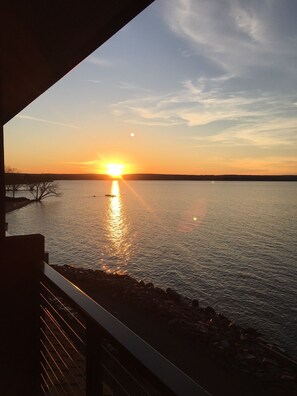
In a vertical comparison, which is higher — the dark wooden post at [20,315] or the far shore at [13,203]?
the dark wooden post at [20,315]

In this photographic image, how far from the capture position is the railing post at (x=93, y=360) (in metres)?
1.34

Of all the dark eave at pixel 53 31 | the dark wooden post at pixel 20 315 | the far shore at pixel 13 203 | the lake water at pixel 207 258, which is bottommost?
the lake water at pixel 207 258

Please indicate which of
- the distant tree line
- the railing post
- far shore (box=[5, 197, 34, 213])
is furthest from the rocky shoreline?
the distant tree line

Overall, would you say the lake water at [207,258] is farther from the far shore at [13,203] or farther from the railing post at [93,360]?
the railing post at [93,360]

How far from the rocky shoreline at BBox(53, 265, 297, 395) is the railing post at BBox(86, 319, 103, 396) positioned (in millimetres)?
13749

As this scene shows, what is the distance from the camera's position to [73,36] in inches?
87.7

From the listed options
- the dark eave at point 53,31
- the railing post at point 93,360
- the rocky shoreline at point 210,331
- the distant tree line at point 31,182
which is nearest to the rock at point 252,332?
the rocky shoreline at point 210,331

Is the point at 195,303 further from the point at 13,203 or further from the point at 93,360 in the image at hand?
the point at 13,203

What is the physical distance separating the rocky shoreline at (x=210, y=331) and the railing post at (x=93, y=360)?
541 inches

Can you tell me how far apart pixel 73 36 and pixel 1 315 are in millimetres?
2335

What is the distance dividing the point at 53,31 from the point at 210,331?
57.5 feet

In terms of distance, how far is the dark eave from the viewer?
186 centimetres

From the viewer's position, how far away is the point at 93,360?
1.35m

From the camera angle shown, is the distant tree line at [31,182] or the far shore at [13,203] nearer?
the far shore at [13,203]
